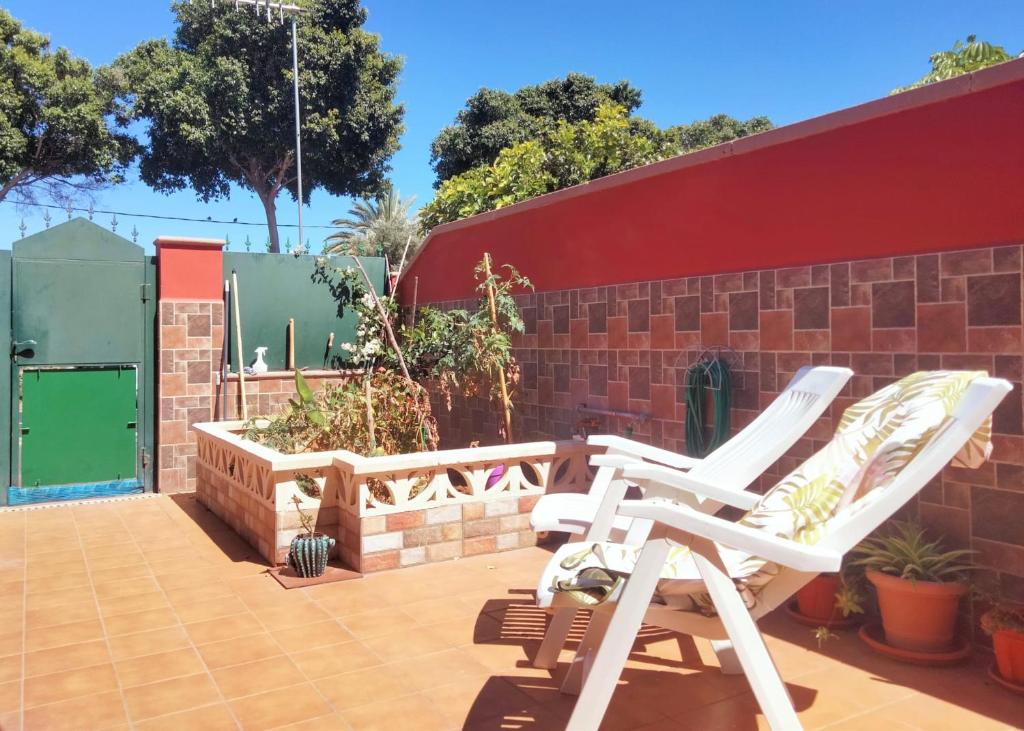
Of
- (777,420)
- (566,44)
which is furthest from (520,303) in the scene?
(566,44)

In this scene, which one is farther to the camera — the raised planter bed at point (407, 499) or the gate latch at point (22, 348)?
the gate latch at point (22, 348)

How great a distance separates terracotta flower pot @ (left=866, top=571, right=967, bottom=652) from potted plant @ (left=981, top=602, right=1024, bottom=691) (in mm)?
190

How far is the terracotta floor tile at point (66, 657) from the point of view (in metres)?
3.39

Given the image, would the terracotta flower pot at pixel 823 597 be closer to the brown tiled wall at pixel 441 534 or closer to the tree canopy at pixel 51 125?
the brown tiled wall at pixel 441 534

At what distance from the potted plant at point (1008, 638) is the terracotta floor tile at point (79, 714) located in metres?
3.31

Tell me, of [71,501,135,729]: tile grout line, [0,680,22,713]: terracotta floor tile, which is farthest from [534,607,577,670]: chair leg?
[0,680,22,713]: terracotta floor tile

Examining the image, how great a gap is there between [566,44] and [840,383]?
1771cm

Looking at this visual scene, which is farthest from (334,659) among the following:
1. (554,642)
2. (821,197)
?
(821,197)

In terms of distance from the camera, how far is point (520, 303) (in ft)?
22.6

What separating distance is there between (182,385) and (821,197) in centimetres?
626

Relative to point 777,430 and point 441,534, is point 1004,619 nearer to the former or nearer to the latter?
point 777,430

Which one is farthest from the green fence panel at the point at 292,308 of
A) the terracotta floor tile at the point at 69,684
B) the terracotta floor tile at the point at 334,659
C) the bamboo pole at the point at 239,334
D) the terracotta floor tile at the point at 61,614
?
the terracotta floor tile at the point at 334,659

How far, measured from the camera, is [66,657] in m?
3.52

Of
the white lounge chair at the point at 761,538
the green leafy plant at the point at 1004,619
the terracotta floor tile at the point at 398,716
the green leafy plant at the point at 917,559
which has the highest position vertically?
the white lounge chair at the point at 761,538
